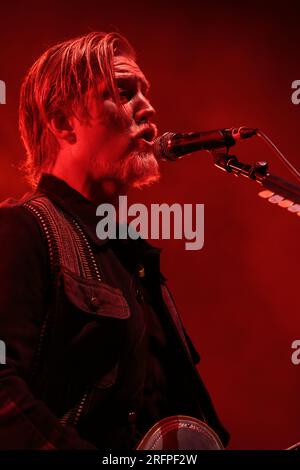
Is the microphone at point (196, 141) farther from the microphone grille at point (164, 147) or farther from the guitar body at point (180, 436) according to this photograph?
the guitar body at point (180, 436)

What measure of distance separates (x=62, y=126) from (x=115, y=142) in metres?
0.16

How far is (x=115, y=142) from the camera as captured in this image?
56.2 inches

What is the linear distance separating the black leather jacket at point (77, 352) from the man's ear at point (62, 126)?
156mm

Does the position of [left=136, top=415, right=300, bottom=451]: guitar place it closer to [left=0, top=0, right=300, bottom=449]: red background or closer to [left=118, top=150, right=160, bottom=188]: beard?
[left=118, top=150, right=160, bottom=188]: beard

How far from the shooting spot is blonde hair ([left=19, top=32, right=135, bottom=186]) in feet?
4.77

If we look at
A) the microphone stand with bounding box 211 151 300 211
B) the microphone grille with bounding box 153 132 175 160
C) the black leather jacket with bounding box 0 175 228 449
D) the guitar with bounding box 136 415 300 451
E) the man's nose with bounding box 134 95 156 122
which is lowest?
the guitar with bounding box 136 415 300 451

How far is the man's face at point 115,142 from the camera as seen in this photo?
1.42 m

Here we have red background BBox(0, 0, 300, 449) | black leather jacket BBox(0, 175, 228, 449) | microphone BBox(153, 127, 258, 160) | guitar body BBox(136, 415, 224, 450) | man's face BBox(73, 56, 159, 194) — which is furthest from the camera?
red background BBox(0, 0, 300, 449)

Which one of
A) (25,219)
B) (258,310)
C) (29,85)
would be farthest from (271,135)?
(25,219)

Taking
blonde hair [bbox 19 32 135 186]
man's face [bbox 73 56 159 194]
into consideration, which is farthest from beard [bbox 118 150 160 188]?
blonde hair [bbox 19 32 135 186]

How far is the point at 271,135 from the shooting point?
98.7 inches

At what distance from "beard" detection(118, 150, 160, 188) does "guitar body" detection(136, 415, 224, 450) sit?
0.59m

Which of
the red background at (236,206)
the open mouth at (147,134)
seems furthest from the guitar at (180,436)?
the red background at (236,206)
